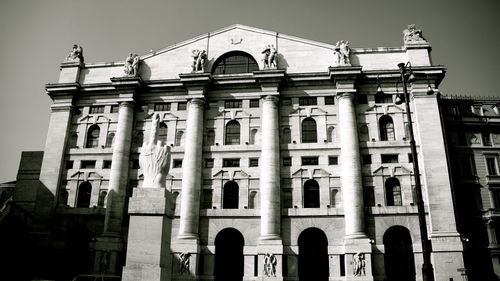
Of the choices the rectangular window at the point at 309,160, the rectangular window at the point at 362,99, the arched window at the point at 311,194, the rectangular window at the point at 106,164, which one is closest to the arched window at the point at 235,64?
the rectangular window at the point at 362,99

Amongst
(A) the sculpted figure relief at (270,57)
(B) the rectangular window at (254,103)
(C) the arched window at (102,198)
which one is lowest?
(C) the arched window at (102,198)

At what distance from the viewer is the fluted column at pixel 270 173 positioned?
36.9 m

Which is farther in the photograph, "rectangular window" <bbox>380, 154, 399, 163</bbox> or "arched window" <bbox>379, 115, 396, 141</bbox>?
"arched window" <bbox>379, 115, 396, 141</bbox>

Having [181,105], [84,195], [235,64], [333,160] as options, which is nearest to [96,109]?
[84,195]

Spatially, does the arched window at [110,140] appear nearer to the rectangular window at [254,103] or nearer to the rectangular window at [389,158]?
the rectangular window at [254,103]

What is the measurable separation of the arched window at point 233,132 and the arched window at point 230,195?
4328 mm

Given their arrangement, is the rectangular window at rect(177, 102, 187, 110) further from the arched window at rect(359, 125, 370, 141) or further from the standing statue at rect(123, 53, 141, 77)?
the arched window at rect(359, 125, 370, 141)

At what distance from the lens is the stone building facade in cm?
3775

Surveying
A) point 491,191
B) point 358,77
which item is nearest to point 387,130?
point 358,77

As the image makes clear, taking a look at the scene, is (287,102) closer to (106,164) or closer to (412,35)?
(412,35)

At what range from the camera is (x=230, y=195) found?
39.8 meters

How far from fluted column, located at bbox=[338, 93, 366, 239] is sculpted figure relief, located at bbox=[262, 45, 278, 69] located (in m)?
7.21

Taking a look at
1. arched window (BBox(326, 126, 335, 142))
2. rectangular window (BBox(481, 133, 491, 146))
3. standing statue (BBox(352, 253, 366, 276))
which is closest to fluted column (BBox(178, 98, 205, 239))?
arched window (BBox(326, 126, 335, 142))

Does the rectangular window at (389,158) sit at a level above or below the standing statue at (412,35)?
below
